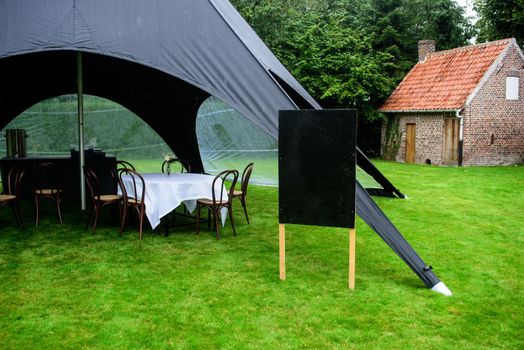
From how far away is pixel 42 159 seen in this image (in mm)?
9758

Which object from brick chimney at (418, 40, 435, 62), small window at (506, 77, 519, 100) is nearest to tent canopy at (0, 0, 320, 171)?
small window at (506, 77, 519, 100)

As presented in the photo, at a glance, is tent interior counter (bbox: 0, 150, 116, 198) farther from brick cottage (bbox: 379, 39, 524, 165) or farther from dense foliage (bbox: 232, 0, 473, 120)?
brick cottage (bbox: 379, 39, 524, 165)

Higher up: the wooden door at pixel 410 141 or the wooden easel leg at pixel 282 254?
the wooden door at pixel 410 141

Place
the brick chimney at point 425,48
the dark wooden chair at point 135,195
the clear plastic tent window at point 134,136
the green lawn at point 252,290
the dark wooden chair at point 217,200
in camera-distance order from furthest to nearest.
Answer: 1. the brick chimney at point 425,48
2. the clear plastic tent window at point 134,136
3. the dark wooden chair at point 217,200
4. the dark wooden chair at point 135,195
5. the green lawn at point 252,290

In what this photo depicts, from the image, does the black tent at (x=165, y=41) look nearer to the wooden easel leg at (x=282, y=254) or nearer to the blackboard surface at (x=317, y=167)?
the blackboard surface at (x=317, y=167)

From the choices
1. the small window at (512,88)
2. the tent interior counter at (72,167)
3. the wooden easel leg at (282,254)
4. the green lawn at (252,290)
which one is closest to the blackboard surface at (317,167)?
the wooden easel leg at (282,254)

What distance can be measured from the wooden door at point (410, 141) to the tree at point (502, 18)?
623 centimetres

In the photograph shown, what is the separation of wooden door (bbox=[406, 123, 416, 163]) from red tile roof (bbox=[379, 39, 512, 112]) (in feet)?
2.51

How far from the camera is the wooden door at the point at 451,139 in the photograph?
65.2ft

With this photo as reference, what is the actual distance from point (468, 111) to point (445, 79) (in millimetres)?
2180

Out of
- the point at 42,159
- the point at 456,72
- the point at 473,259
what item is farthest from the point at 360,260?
the point at 456,72

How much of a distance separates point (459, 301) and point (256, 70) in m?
2.97

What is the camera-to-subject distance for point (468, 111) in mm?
19703

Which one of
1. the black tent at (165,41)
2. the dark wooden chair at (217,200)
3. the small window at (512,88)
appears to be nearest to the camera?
the black tent at (165,41)
